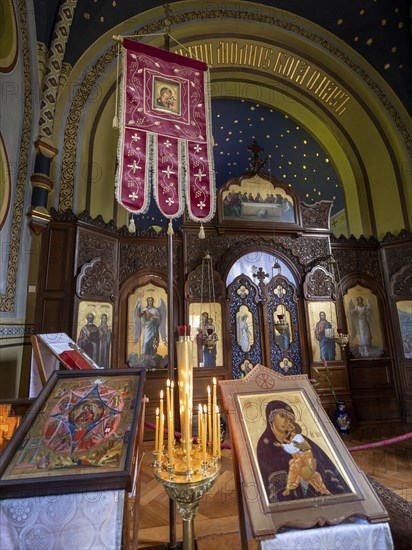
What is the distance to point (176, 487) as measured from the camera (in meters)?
1.50

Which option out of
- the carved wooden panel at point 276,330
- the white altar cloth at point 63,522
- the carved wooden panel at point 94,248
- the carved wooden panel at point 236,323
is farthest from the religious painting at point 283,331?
the white altar cloth at point 63,522

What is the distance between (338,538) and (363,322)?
534 cm

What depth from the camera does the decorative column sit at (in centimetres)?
420

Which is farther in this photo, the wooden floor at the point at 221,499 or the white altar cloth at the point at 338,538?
the wooden floor at the point at 221,499

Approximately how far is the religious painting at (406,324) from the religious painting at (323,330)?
4.28 feet

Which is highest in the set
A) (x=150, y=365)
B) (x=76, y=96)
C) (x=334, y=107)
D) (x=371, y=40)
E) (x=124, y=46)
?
(x=371, y=40)

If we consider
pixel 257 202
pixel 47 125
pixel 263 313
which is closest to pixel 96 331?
pixel 263 313

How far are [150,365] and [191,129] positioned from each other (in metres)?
3.76

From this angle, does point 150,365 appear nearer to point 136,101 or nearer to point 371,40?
point 136,101

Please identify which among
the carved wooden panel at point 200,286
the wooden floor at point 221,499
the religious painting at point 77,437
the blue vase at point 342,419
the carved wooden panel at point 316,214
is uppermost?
the carved wooden panel at point 316,214

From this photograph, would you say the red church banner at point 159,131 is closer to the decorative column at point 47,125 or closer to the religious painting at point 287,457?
the decorative column at point 47,125

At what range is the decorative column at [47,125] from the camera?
4.20 meters

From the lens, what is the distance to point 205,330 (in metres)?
5.23

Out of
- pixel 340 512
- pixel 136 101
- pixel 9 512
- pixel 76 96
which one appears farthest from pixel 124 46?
pixel 340 512
